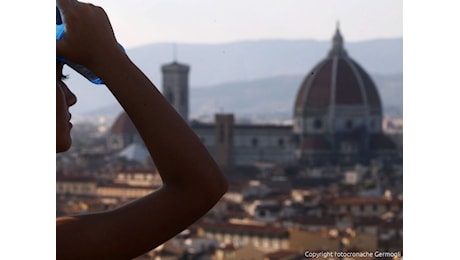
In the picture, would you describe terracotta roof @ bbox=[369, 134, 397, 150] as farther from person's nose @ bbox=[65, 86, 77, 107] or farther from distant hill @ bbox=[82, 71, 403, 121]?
person's nose @ bbox=[65, 86, 77, 107]

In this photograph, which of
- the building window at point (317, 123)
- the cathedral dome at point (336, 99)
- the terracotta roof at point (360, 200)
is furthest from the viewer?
the building window at point (317, 123)

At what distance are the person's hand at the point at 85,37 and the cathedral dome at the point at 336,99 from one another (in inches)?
725

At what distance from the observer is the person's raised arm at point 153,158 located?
0.23 metres

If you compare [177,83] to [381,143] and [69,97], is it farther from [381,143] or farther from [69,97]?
[69,97]

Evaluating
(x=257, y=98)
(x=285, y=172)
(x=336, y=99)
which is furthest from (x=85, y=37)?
(x=257, y=98)

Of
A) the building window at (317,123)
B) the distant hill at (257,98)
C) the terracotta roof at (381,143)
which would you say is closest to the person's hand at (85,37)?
the terracotta roof at (381,143)

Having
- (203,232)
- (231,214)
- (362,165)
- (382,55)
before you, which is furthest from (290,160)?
(203,232)

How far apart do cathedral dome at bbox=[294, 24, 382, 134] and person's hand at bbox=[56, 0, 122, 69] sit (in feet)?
60.4

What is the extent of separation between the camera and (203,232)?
1095cm

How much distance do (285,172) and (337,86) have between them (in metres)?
3.23

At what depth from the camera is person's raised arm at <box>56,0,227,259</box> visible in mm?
228

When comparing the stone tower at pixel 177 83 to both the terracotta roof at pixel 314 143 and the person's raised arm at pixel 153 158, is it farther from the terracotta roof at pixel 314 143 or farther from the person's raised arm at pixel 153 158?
the person's raised arm at pixel 153 158

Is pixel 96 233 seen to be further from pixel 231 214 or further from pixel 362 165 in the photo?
pixel 362 165
